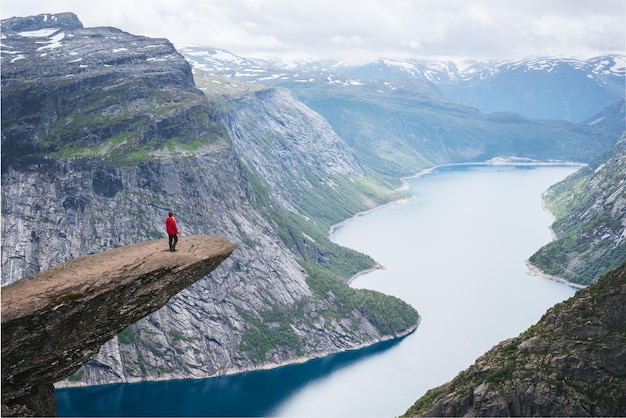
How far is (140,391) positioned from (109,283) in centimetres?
15119

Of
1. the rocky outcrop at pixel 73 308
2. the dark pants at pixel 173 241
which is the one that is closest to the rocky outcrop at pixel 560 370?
the dark pants at pixel 173 241

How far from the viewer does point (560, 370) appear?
81250mm

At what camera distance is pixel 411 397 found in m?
153

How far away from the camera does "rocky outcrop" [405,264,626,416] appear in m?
77.2

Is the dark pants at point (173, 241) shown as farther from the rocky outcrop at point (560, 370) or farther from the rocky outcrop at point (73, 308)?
the rocky outcrop at point (560, 370)

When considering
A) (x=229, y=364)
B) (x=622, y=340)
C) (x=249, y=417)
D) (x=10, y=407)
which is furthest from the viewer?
(x=229, y=364)

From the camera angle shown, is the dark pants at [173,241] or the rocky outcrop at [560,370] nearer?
the dark pants at [173,241]

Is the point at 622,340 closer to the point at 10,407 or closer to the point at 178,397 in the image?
the point at 10,407

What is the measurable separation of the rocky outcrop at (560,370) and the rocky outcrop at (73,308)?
2442 inches

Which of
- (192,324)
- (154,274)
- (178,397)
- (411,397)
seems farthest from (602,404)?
(192,324)

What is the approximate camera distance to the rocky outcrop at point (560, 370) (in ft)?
253

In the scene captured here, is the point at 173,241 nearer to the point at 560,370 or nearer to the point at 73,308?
the point at 73,308

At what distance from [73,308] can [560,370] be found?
71493mm

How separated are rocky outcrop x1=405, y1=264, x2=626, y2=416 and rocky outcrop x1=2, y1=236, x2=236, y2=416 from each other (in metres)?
62.0
